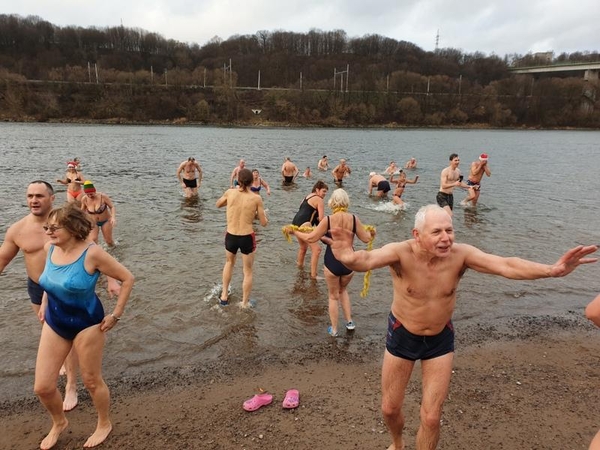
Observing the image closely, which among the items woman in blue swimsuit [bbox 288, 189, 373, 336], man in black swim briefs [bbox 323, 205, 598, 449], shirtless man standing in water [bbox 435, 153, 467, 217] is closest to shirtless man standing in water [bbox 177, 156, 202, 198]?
shirtless man standing in water [bbox 435, 153, 467, 217]

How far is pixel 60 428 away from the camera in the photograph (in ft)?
11.6

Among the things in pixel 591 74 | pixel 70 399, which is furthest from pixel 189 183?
pixel 591 74

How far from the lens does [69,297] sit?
3039 millimetres

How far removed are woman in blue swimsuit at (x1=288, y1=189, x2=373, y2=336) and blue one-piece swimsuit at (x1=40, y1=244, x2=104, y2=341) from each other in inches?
82.1

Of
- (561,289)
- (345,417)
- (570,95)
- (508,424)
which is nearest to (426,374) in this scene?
(345,417)

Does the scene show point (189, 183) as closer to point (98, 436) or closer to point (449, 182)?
point (449, 182)

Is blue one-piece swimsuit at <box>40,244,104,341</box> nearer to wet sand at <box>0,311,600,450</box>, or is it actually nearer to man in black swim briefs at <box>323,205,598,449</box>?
wet sand at <box>0,311,600,450</box>

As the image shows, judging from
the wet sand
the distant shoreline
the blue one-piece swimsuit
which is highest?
the distant shoreline

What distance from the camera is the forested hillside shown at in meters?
84.2

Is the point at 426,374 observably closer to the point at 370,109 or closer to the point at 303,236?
the point at 303,236

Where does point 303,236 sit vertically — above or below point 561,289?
above

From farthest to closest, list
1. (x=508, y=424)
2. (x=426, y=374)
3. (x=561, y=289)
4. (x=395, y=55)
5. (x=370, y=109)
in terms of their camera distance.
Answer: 1. (x=395, y=55)
2. (x=370, y=109)
3. (x=561, y=289)
4. (x=508, y=424)
5. (x=426, y=374)

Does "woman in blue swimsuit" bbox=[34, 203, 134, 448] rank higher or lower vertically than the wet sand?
higher

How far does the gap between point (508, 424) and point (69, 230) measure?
4306 millimetres
